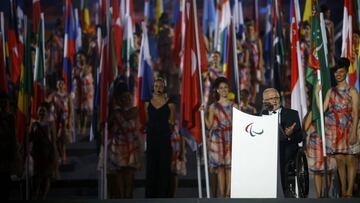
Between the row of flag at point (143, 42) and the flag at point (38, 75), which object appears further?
the flag at point (38, 75)

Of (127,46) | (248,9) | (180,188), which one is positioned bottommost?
(180,188)

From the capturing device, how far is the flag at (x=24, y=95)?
36.0 feet

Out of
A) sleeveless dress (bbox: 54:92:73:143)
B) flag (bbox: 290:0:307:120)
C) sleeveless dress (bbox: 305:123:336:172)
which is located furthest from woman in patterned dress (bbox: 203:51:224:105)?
sleeveless dress (bbox: 54:92:73:143)

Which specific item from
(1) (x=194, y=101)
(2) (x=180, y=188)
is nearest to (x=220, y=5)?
(1) (x=194, y=101)

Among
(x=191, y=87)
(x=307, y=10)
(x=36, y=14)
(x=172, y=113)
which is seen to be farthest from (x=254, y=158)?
(x=36, y=14)

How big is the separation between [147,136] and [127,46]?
71.4 inches

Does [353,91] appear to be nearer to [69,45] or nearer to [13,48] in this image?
[69,45]

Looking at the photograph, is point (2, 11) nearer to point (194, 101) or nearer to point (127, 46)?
point (127, 46)

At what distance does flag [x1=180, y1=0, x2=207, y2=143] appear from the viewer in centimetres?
1079

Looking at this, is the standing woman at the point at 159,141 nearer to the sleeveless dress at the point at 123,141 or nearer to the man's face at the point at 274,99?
the sleeveless dress at the point at 123,141

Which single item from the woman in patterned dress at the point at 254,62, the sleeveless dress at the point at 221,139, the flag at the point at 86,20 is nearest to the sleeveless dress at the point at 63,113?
the flag at the point at 86,20

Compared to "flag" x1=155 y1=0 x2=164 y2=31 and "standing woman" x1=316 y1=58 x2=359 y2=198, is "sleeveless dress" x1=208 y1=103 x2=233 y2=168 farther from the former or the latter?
"flag" x1=155 y1=0 x2=164 y2=31

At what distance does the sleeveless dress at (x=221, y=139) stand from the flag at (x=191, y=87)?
9.7 inches

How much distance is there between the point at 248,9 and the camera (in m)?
13.1
